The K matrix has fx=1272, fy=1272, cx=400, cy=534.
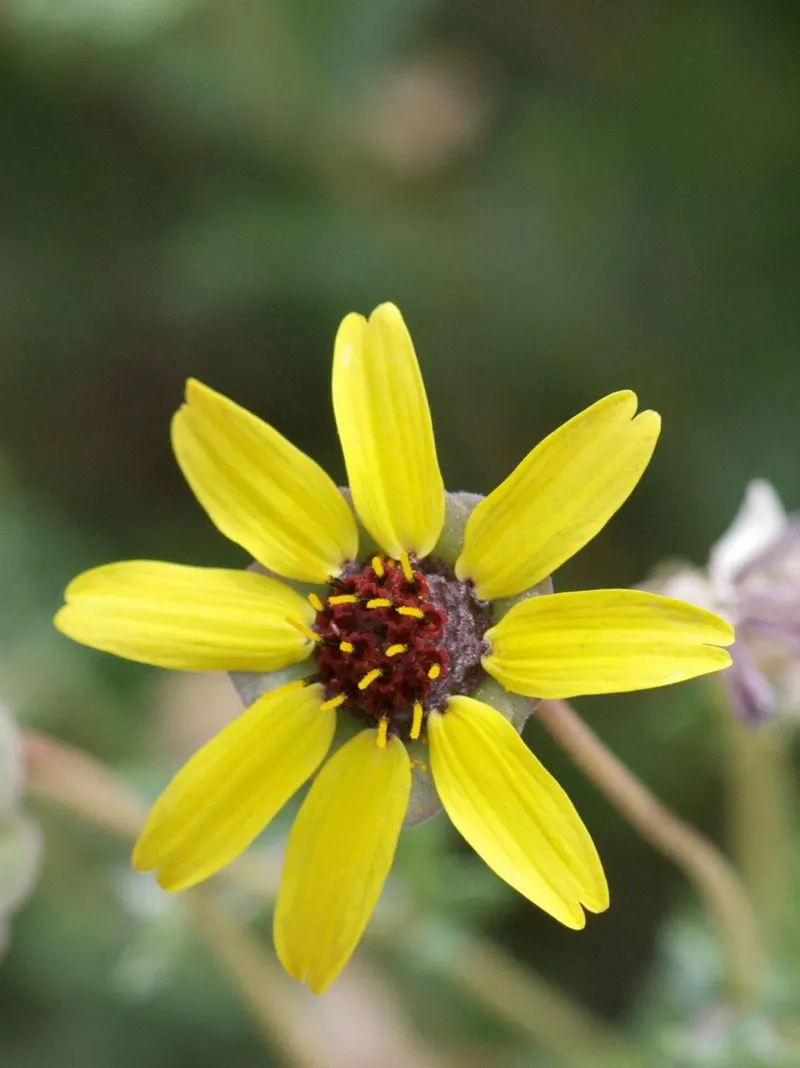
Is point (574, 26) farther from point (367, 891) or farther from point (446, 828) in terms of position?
point (367, 891)

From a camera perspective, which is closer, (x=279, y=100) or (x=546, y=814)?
(x=546, y=814)

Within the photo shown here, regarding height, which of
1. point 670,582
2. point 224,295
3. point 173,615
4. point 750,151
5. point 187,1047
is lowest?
point 187,1047

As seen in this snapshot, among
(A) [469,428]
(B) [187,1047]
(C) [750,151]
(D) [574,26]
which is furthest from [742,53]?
(B) [187,1047]

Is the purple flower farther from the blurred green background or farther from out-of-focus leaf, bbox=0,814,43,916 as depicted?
the blurred green background

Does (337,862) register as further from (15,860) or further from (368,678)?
(15,860)

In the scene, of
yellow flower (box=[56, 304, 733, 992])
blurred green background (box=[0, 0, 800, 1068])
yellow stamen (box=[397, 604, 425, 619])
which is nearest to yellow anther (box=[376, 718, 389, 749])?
yellow flower (box=[56, 304, 733, 992])

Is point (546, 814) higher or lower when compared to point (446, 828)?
higher

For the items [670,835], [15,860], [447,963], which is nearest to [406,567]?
[670,835]

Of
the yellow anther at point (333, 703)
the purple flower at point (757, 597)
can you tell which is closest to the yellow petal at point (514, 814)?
the yellow anther at point (333, 703)
